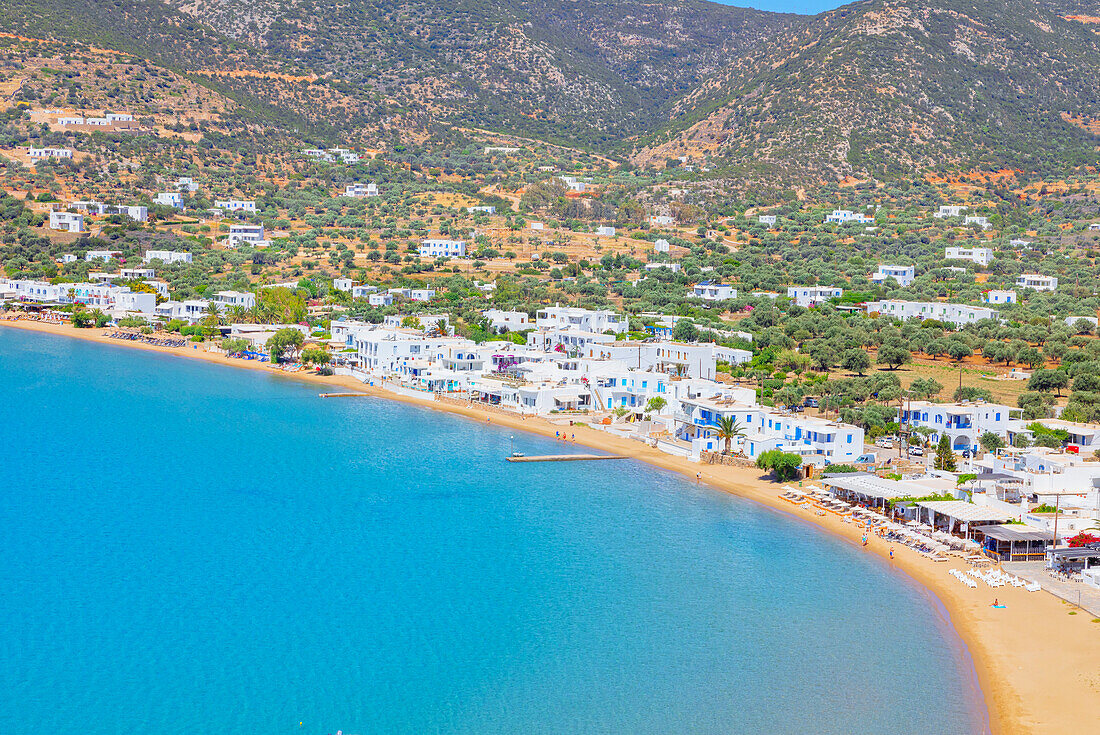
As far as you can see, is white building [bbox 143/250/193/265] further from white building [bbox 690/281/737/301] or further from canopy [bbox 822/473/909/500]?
canopy [bbox 822/473/909/500]

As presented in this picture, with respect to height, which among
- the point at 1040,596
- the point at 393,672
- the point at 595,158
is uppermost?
the point at 595,158

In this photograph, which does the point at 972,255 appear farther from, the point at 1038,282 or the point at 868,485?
the point at 868,485

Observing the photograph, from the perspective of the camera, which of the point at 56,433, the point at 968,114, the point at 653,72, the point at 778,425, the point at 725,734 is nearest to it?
the point at 725,734

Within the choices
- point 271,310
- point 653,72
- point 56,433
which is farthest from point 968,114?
point 56,433

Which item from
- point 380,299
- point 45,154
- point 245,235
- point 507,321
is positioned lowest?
point 507,321

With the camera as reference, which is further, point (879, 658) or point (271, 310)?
point (271, 310)

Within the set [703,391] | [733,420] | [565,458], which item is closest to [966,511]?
[733,420]

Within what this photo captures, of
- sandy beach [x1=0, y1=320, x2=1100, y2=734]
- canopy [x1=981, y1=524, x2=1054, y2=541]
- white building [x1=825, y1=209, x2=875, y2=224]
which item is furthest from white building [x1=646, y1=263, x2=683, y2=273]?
canopy [x1=981, y1=524, x2=1054, y2=541]

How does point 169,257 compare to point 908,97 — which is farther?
point 908,97

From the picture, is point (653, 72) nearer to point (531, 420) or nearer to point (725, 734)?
point (531, 420)
